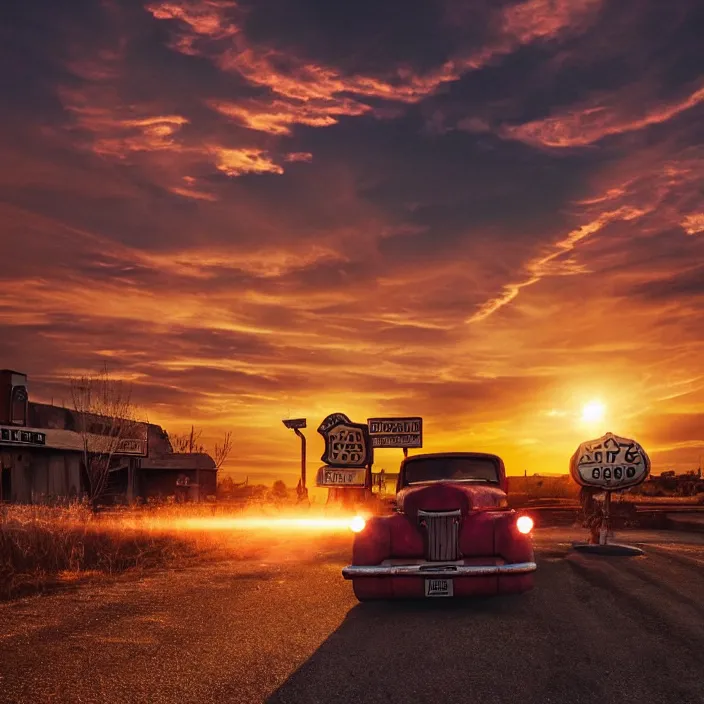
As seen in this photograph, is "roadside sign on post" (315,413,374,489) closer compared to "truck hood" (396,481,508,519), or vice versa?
"truck hood" (396,481,508,519)

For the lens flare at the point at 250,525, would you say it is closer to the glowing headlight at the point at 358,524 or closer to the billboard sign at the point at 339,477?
the billboard sign at the point at 339,477

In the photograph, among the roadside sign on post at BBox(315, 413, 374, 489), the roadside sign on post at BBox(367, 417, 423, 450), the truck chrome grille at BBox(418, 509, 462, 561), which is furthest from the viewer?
the roadside sign on post at BBox(367, 417, 423, 450)

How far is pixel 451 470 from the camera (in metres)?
13.0

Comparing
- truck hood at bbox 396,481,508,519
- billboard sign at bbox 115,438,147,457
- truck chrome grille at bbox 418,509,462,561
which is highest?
billboard sign at bbox 115,438,147,457

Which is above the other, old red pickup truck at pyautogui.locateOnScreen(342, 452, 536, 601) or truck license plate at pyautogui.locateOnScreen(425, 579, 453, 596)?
old red pickup truck at pyautogui.locateOnScreen(342, 452, 536, 601)

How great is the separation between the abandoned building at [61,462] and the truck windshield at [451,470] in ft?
71.7

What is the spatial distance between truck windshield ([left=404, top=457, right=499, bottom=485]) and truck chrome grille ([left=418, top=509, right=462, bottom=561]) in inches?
96.5

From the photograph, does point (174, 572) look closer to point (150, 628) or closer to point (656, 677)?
point (150, 628)

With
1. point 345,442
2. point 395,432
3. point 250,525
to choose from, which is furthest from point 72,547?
point 395,432

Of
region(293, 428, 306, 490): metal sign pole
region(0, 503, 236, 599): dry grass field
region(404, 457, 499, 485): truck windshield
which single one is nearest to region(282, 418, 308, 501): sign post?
region(293, 428, 306, 490): metal sign pole

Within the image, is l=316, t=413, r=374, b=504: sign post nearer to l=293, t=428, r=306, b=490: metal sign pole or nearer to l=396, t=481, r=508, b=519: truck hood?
l=293, t=428, r=306, b=490: metal sign pole

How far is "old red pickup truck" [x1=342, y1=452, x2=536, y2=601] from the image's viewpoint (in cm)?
952

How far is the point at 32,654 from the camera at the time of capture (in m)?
7.67

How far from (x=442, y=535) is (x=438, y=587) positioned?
2.59ft
